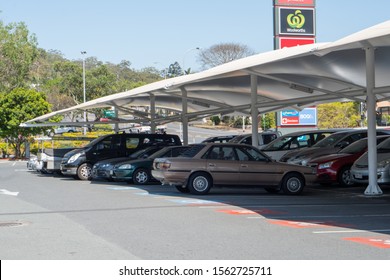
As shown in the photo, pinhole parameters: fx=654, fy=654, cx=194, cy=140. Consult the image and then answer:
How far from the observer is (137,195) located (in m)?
18.3

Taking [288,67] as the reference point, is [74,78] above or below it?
above

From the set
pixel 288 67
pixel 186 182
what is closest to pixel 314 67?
pixel 288 67

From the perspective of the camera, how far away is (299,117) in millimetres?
45500

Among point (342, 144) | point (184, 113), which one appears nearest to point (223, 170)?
point (342, 144)

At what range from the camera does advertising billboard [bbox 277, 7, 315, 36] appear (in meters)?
42.9

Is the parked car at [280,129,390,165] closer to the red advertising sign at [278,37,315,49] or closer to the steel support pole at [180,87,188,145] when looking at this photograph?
the steel support pole at [180,87,188,145]

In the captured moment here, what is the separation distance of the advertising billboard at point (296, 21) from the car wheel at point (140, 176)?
22.9 metres

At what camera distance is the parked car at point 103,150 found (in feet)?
82.9

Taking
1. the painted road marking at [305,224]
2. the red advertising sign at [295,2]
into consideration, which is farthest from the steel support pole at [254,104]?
the red advertising sign at [295,2]

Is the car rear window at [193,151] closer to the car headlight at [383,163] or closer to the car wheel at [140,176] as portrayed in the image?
the car wheel at [140,176]

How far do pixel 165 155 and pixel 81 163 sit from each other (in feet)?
17.0

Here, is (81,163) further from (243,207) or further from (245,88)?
(243,207)

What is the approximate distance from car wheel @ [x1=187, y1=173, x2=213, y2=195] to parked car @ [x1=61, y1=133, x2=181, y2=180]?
8.31 meters

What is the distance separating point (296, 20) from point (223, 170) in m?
27.4
